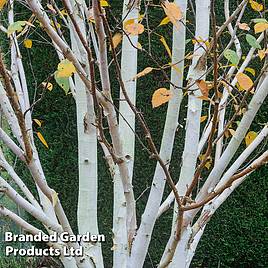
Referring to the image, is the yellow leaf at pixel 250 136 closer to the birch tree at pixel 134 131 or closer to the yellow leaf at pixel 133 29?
the birch tree at pixel 134 131

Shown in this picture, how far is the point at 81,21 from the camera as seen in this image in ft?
6.06

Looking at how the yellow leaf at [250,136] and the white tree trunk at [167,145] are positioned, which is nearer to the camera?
the white tree trunk at [167,145]

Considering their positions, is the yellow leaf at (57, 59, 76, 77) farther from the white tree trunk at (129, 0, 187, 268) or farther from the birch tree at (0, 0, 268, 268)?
the white tree trunk at (129, 0, 187, 268)

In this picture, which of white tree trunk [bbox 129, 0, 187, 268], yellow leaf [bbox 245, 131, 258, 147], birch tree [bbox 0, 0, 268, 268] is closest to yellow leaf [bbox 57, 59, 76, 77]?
birch tree [bbox 0, 0, 268, 268]

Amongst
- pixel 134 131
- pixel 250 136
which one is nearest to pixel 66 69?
pixel 134 131

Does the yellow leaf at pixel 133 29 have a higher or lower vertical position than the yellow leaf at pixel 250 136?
higher

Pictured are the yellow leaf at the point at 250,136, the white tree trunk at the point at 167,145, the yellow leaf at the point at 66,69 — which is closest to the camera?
the yellow leaf at the point at 66,69

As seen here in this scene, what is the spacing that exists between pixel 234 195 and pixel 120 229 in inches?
75.5

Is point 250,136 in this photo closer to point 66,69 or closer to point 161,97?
point 161,97

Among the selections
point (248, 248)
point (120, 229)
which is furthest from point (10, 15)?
point (248, 248)

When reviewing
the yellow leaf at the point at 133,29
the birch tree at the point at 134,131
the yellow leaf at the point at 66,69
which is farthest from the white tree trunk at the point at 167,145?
the yellow leaf at the point at 66,69

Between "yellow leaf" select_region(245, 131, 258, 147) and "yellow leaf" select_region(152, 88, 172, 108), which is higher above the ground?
"yellow leaf" select_region(245, 131, 258, 147)

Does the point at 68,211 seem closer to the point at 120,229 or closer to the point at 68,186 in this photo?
the point at 68,186

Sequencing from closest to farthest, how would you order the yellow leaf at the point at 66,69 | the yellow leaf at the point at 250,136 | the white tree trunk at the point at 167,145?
the yellow leaf at the point at 66,69, the white tree trunk at the point at 167,145, the yellow leaf at the point at 250,136
